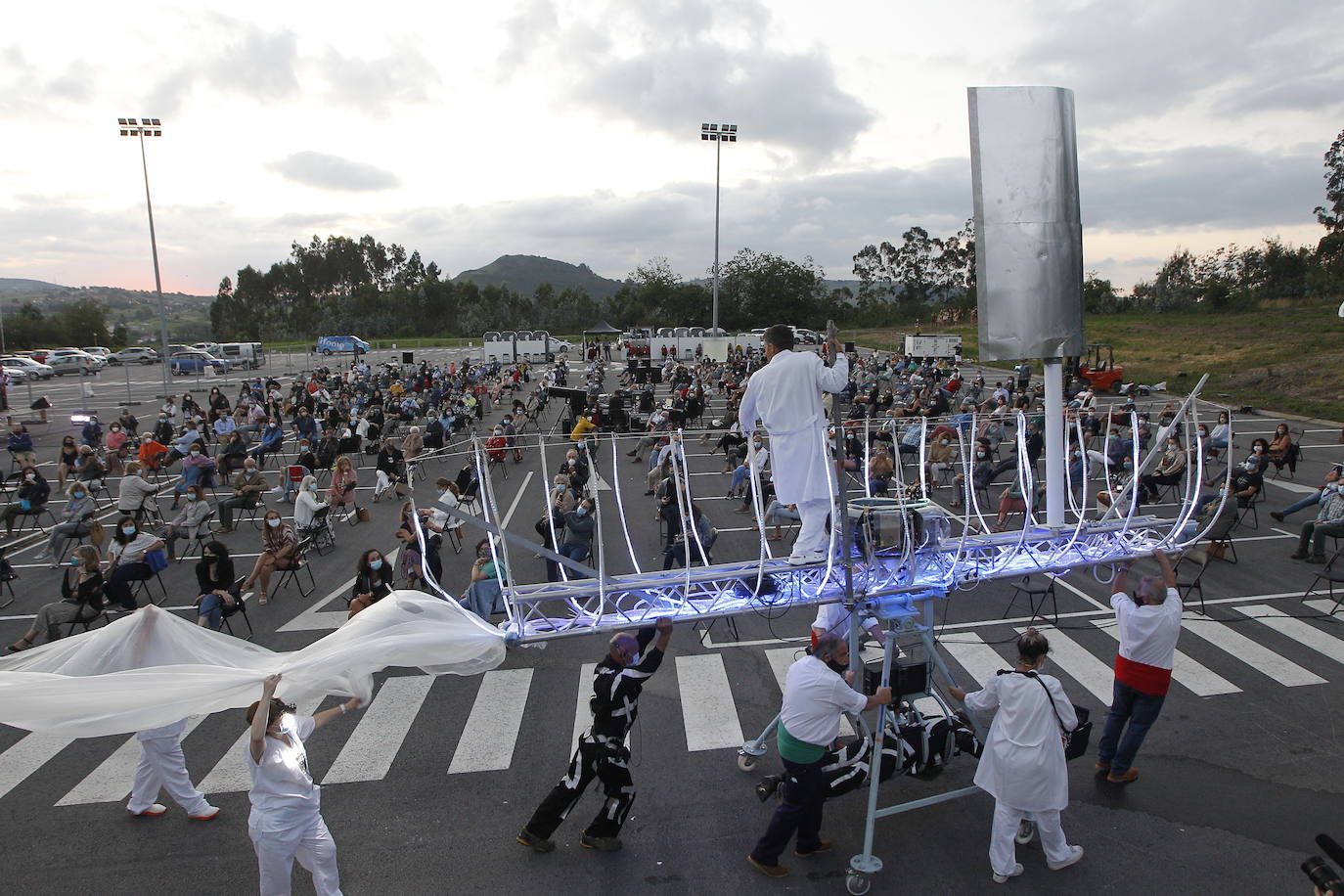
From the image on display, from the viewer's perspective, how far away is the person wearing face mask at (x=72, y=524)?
45.2ft

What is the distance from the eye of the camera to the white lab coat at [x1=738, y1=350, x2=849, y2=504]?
219 inches

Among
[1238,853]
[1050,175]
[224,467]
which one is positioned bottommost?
[1238,853]

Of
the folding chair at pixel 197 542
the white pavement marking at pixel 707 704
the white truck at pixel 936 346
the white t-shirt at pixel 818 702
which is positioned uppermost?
the white truck at pixel 936 346

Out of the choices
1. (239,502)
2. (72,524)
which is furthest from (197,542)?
(72,524)

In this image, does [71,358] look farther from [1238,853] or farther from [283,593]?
[1238,853]

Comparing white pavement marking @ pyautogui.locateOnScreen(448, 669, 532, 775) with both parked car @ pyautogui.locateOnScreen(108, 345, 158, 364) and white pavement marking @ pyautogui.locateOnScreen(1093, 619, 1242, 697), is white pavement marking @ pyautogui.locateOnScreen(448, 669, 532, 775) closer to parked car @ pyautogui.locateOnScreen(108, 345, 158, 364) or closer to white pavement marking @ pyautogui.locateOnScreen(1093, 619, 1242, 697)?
white pavement marking @ pyautogui.locateOnScreen(1093, 619, 1242, 697)

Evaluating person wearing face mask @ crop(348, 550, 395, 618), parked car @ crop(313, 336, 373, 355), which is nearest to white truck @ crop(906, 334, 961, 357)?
person wearing face mask @ crop(348, 550, 395, 618)

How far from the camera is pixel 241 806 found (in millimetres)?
6621

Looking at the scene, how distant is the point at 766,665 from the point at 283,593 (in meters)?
7.73

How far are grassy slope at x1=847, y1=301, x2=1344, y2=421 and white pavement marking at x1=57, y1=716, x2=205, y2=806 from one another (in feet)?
102

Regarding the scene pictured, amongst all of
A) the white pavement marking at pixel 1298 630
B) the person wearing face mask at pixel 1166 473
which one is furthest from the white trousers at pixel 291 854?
the person wearing face mask at pixel 1166 473

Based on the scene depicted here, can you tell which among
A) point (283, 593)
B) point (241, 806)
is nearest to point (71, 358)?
point (283, 593)

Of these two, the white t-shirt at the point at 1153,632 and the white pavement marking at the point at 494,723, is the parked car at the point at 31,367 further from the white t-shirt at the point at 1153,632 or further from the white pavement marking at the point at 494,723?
the white t-shirt at the point at 1153,632

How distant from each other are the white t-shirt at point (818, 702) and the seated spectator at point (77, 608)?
912cm
